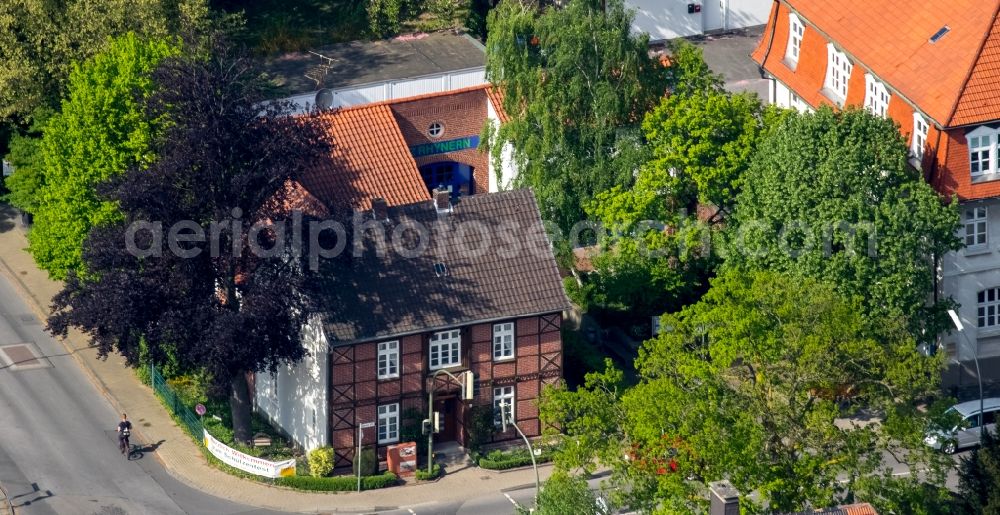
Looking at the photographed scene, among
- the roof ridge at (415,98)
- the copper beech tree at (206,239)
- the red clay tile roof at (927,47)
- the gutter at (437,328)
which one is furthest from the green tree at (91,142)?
the red clay tile roof at (927,47)

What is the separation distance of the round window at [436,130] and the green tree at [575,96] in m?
8.28

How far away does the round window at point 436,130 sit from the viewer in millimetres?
101812

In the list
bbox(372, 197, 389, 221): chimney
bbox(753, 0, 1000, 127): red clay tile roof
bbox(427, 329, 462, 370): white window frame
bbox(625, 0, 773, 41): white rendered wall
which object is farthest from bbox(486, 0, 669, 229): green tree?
bbox(625, 0, 773, 41): white rendered wall

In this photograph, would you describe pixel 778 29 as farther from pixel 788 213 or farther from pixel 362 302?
pixel 362 302

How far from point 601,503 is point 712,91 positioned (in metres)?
21.0

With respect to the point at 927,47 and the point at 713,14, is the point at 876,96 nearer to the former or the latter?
the point at 927,47

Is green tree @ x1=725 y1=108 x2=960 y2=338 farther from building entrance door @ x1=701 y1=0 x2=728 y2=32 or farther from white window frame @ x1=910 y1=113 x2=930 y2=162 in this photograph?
building entrance door @ x1=701 y1=0 x2=728 y2=32

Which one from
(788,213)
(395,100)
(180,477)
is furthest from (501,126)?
(180,477)

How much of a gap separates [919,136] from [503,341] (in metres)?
18.1

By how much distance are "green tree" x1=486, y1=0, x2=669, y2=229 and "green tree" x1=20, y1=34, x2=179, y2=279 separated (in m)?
14.2

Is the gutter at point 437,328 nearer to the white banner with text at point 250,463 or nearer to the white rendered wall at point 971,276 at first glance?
the white banner with text at point 250,463

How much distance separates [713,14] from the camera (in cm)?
12156

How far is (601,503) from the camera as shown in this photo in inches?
3081

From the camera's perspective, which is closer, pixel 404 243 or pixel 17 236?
pixel 404 243
